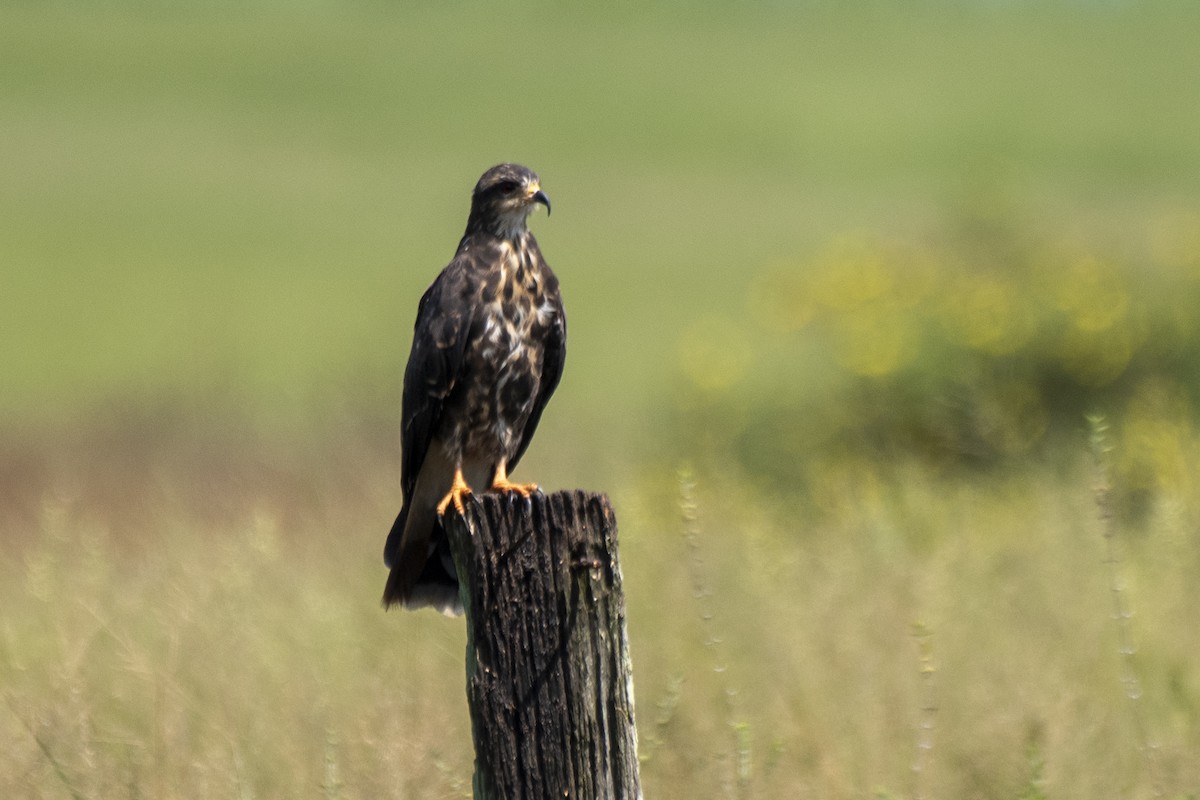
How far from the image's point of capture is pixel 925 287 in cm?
1053

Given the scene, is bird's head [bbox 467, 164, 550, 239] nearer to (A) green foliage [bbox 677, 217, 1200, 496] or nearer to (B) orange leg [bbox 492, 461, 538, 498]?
(B) orange leg [bbox 492, 461, 538, 498]

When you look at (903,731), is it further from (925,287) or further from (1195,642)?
(925,287)

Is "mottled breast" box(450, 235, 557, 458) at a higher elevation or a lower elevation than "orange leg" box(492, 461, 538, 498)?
higher

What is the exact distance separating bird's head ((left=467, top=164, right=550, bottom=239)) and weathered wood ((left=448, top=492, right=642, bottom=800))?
205 cm

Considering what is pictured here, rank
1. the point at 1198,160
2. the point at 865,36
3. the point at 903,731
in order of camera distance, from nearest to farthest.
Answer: the point at 903,731, the point at 1198,160, the point at 865,36

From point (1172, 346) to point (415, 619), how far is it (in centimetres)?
613

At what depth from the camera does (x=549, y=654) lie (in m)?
3.26

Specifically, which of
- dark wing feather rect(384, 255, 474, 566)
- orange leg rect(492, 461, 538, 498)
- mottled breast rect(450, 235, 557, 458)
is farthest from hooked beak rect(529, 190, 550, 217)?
orange leg rect(492, 461, 538, 498)

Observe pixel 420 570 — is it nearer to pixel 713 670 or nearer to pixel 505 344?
pixel 505 344

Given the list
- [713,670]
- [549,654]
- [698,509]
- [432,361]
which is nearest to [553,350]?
[432,361]

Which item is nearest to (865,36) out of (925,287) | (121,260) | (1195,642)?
(121,260)

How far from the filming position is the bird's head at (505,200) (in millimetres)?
5188

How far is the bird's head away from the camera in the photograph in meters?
5.19

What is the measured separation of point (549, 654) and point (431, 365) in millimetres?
1921
